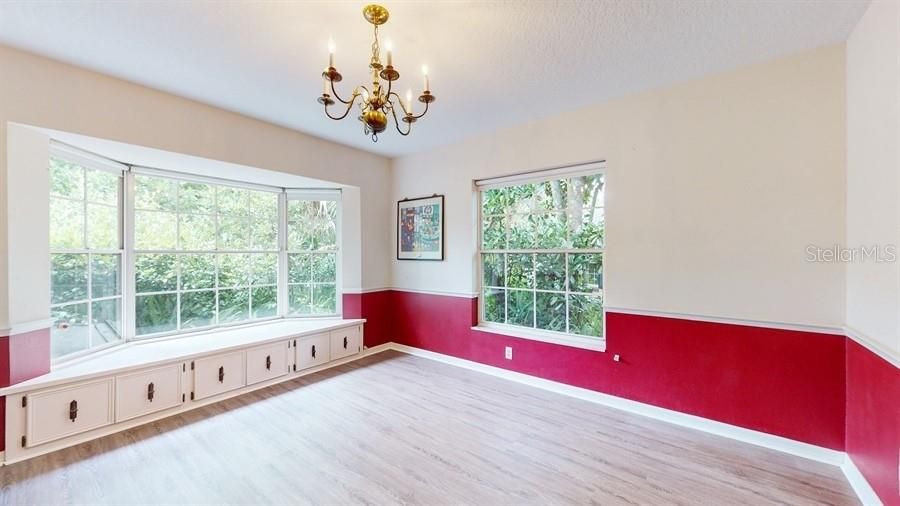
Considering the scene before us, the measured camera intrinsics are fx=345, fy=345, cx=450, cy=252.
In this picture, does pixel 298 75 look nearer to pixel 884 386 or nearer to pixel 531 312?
pixel 531 312

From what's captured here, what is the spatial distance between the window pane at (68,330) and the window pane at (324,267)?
1.99m

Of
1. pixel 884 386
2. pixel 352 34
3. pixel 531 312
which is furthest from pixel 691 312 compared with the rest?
pixel 352 34

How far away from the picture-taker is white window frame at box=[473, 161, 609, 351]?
305 cm

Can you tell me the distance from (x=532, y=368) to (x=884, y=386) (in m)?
2.18

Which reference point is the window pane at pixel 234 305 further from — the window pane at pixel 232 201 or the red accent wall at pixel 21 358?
the red accent wall at pixel 21 358

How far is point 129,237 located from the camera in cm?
314

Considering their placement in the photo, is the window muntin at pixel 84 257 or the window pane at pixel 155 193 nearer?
the window muntin at pixel 84 257

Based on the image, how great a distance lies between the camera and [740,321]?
93.5 inches

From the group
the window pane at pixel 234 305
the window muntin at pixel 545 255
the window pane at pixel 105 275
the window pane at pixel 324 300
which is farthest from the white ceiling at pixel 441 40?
the window pane at pixel 324 300

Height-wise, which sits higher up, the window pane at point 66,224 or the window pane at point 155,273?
the window pane at point 66,224

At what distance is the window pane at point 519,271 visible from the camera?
3512 millimetres

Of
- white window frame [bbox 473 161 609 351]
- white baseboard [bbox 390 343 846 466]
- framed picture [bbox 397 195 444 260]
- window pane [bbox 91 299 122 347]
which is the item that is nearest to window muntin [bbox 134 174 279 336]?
window pane [bbox 91 299 122 347]

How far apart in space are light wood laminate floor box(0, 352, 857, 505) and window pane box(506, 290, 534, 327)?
835mm

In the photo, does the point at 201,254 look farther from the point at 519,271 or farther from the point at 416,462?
the point at 519,271
